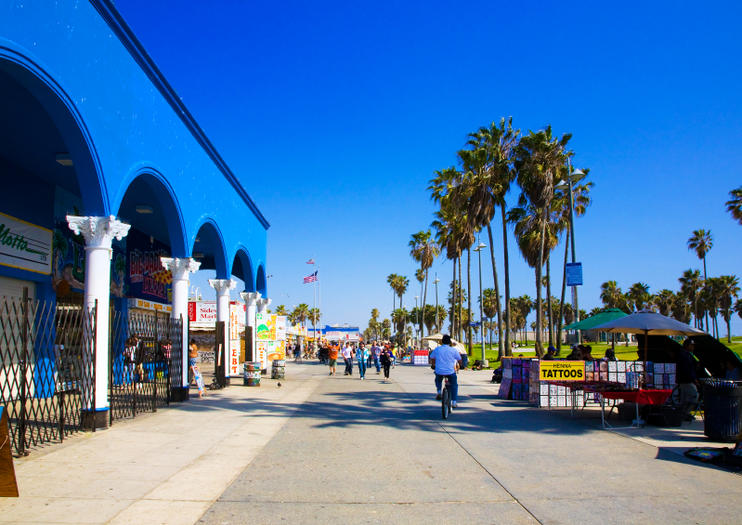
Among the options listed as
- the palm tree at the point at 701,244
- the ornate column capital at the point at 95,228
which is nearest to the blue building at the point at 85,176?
the ornate column capital at the point at 95,228

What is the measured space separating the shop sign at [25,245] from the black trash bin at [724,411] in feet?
47.7

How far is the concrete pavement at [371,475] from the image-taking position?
17.6ft

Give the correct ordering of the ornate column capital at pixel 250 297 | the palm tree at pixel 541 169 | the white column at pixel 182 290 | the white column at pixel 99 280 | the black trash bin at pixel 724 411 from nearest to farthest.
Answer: the black trash bin at pixel 724 411 → the white column at pixel 99 280 → the white column at pixel 182 290 → the ornate column capital at pixel 250 297 → the palm tree at pixel 541 169

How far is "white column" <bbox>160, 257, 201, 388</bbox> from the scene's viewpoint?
14602mm

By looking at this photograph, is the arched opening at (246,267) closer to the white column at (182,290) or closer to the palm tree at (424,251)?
the white column at (182,290)

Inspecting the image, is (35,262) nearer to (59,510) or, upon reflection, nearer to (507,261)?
(59,510)

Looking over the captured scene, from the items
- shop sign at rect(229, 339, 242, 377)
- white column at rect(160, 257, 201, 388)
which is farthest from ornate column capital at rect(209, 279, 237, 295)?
white column at rect(160, 257, 201, 388)

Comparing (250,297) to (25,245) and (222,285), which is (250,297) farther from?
(25,245)

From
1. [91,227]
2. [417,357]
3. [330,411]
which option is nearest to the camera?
[91,227]

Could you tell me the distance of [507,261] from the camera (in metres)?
35.6

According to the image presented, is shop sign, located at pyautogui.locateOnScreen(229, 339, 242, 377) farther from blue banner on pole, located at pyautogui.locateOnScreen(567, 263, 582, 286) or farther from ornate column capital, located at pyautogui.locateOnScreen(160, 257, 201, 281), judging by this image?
blue banner on pole, located at pyautogui.locateOnScreen(567, 263, 582, 286)

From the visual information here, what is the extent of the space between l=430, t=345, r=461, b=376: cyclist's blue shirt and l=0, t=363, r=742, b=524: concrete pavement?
3.43 ft

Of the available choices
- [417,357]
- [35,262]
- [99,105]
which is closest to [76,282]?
[35,262]

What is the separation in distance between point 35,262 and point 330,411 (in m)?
8.41
